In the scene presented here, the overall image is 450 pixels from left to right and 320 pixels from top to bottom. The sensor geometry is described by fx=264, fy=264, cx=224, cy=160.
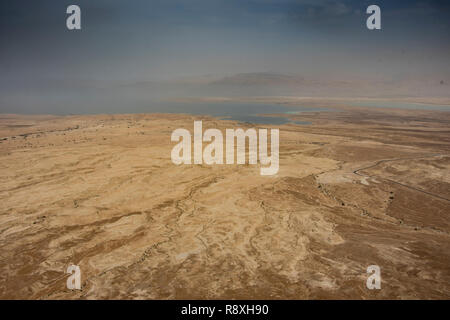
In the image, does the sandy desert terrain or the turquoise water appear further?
the turquoise water

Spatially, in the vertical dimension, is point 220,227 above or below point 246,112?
below

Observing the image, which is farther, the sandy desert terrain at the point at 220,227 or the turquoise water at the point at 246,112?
the turquoise water at the point at 246,112

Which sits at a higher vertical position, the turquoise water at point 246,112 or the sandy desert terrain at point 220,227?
the turquoise water at point 246,112

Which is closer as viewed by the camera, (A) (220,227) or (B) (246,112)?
(A) (220,227)

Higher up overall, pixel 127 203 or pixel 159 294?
pixel 127 203

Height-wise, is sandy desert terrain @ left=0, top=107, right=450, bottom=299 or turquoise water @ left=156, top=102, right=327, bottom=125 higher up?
turquoise water @ left=156, top=102, right=327, bottom=125

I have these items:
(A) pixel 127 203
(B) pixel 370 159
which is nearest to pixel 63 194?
(A) pixel 127 203
